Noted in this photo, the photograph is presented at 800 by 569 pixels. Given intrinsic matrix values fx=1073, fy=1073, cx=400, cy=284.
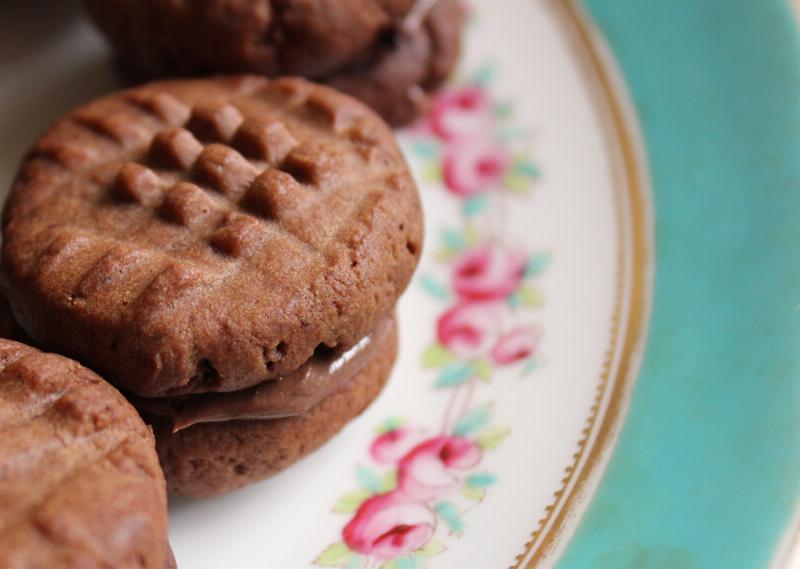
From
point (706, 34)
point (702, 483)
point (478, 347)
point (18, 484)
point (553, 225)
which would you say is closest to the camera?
point (18, 484)

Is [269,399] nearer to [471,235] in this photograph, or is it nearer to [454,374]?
[454,374]

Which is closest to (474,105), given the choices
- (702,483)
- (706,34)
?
(706,34)

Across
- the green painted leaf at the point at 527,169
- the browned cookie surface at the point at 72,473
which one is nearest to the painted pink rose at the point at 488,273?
the green painted leaf at the point at 527,169

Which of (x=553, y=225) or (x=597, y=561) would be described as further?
(x=553, y=225)

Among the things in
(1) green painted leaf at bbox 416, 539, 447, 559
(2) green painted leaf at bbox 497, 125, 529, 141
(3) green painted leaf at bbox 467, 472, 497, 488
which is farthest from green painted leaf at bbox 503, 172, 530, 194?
(1) green painted leaf at bbox 416, 539, 447, 559

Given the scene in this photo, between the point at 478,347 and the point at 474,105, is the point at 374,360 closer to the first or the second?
the point at 478,347
